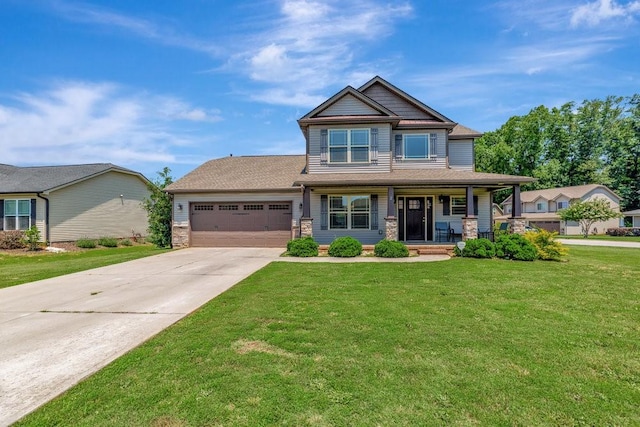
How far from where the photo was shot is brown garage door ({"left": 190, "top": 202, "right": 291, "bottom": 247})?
668 inches

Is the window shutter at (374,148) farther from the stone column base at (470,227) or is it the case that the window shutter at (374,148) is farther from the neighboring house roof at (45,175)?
the neighboring house roof at (45,175)

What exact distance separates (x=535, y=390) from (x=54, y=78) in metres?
20.8

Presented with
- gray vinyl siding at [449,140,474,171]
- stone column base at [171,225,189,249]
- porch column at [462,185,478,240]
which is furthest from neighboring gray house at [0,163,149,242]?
porch column at [462,185,478,240]

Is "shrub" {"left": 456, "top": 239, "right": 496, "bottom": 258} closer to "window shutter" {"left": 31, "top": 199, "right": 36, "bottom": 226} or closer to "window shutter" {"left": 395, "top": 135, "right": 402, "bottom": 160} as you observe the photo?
"window shutter" {"left": 395, "top": 135, "right": 402, "bottom": 160}

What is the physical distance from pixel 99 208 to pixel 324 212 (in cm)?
1652

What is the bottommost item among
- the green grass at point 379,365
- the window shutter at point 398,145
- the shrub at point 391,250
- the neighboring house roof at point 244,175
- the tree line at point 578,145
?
the green grass at point 379,365

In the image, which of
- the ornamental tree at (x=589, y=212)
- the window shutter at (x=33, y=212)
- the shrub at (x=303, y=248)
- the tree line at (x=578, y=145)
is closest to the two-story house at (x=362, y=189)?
the shrub at (x=303, y=248)

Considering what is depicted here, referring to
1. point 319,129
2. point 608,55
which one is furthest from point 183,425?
point 608,55

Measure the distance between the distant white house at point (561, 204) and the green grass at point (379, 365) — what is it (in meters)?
34.8

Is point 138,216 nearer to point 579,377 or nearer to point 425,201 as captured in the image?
point 425,201

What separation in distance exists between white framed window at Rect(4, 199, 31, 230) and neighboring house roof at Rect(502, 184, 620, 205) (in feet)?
157

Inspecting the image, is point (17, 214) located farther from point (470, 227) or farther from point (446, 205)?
point (470, 227)

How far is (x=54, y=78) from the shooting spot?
1553cm

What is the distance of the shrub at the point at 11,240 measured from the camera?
1798cm
